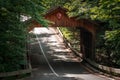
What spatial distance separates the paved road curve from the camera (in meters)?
23.0

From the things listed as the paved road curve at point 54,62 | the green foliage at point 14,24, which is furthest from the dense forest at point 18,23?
the paved road curve at point 54,62

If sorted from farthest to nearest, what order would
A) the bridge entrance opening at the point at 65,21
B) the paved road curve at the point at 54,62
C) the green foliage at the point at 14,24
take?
the bridge entrance opening at the point at 65,21 → the paved road curve at the point at 54,62 → the green foliage at the point at 14,24

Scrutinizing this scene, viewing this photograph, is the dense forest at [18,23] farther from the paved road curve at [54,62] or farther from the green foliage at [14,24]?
the paved road curve at [54,62]

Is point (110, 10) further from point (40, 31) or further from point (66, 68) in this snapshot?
point (40, 31)

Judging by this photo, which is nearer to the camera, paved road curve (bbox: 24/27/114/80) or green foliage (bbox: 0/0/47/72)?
green foliage (bbox: 0/0/47/72)

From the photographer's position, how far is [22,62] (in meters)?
21.4

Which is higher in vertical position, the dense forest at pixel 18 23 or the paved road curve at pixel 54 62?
the dense forest at pixel 18 23

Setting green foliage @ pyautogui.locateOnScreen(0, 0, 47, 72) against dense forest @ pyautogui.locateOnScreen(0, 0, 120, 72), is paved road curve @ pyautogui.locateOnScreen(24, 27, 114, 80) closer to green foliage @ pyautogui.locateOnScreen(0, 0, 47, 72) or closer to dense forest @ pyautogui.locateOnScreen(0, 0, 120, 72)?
dense forest @ pyautogui.locateOnScreen(0, 0, 120, 72)

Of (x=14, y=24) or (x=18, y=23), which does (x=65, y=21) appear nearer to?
(x=18, y=23)

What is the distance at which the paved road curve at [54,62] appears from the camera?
75.5ft

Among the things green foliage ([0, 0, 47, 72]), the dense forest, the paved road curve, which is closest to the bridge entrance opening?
the paved road curve

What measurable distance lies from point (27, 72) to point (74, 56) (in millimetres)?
14589

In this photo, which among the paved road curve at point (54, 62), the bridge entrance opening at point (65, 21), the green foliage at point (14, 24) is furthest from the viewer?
the bridge entrance opening at point (65, 21)

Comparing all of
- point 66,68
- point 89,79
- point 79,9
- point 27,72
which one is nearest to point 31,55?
point 66,68
